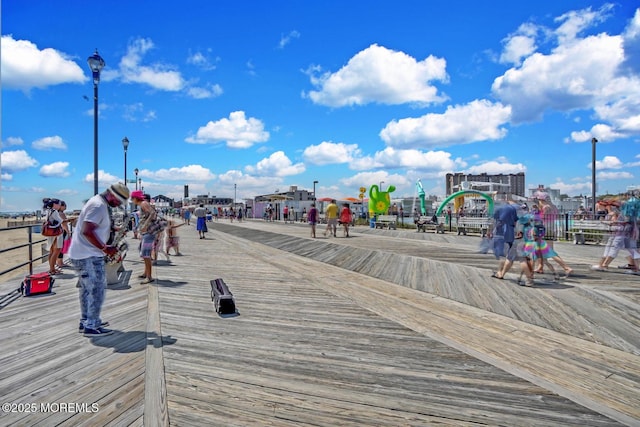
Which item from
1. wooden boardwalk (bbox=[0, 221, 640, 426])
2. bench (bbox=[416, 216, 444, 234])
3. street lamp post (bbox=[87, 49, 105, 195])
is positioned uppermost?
street lamp post (bbox=[87, 49, 105, 195])

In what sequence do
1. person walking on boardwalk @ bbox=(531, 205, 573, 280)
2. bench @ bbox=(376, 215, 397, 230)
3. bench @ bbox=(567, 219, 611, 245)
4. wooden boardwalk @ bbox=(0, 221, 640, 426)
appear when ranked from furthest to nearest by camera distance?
bench @ bbox=(376, 215, 397, 230) < bench @ bbox=(567, 219, 611, 245) < person walking on boardwalk @ bbox=(531, 205, 573, 280) < wooden boardwalk @ bbox=(0, 221, 640, 426)

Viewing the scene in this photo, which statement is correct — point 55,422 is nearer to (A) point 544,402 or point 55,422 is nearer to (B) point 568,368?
(A) point 544,402

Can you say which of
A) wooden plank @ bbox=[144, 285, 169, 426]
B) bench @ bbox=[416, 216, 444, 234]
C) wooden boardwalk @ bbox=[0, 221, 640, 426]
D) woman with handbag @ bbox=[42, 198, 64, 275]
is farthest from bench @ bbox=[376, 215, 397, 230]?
wooden plank @ bbox=[144, 285, 169, 426]

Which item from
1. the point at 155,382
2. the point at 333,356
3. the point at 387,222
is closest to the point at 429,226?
the point at 387,222

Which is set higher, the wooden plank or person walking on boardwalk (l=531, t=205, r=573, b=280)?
person walking on boardwalk (l=531, t=205, r=573, b=280)

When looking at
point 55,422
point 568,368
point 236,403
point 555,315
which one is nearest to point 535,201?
point 555,315

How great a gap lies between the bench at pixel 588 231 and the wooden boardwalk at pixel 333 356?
25.4ft

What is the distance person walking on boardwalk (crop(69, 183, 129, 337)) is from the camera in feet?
13.8

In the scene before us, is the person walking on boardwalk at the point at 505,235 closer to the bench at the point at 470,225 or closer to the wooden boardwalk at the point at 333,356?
the wooden boardwalk at the point at 333,356

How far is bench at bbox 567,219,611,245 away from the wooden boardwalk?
775cm

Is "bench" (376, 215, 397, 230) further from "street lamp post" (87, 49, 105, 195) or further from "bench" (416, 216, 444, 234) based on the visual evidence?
"street lamp post" (87, 49, 105, 195)

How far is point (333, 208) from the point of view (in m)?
17.0

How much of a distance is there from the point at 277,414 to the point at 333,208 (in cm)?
1451

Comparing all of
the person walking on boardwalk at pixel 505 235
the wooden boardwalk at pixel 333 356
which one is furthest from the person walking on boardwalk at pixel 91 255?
the person walking on boardwalk at pixel 505 235
